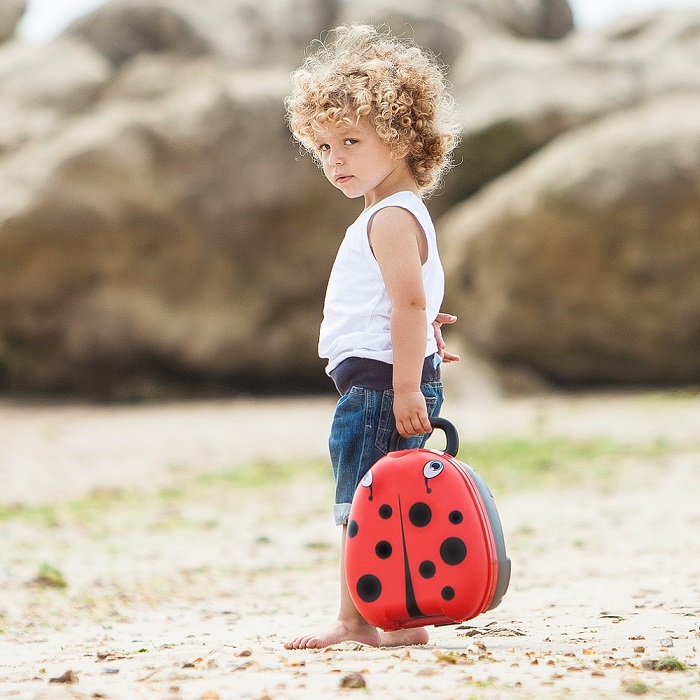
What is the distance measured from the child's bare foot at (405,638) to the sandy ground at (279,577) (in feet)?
0.22

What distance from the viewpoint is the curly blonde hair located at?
314 centimetres

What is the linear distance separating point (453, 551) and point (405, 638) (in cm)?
34

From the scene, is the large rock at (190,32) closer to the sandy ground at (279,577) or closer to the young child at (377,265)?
the sandy ground at (279,577)

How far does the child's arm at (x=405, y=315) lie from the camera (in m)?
3.02

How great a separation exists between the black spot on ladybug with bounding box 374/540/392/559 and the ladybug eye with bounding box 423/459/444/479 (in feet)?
0.69

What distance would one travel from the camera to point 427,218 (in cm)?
318

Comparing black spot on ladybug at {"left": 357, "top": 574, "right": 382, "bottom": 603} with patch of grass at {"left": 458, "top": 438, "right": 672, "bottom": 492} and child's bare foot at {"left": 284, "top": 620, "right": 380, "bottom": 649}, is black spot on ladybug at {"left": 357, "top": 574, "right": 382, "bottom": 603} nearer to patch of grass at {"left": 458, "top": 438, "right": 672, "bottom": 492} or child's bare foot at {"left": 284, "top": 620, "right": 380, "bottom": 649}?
child's bare foot at {"left": 284, "top": 620, "right": 380, "bottom": 649}

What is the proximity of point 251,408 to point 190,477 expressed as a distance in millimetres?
5520

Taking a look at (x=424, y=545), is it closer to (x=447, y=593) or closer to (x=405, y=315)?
(x=447, y=593)

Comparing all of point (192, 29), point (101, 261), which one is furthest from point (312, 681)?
point (192, 29)

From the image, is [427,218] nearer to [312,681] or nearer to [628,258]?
[312,681]

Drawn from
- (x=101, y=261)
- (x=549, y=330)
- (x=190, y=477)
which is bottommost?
(x=190, y=477)

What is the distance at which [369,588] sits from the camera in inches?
118

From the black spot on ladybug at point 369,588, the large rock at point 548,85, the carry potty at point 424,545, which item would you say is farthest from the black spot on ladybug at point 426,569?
the large rock at point 548,85
